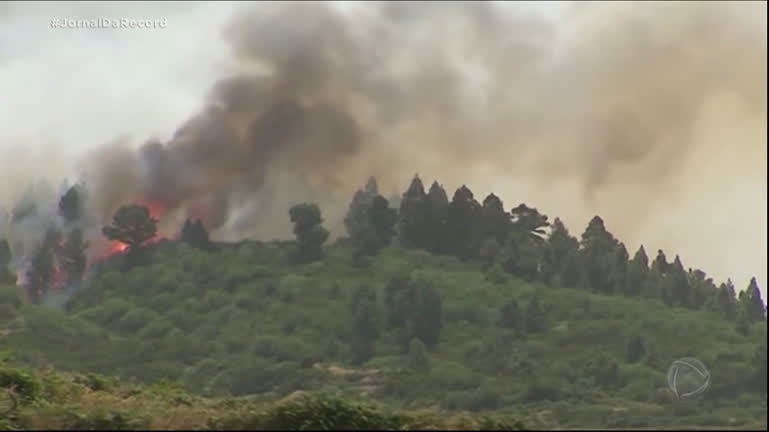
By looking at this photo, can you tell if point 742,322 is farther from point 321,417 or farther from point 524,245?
point 321,417

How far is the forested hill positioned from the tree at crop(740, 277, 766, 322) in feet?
0.82

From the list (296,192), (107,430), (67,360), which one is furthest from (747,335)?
(107,430)

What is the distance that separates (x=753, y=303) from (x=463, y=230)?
27374mm

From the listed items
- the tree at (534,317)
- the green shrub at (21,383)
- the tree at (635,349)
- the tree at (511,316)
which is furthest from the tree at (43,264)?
the green shrub at (21,383)

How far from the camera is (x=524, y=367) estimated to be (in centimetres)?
9331

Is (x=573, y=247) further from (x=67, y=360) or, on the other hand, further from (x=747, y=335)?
(x=67, y=360)

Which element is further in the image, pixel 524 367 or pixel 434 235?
pixel 434 235

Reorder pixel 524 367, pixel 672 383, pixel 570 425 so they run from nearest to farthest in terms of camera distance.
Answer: pixel 570 425, pixel 672 383, pixel 524 367

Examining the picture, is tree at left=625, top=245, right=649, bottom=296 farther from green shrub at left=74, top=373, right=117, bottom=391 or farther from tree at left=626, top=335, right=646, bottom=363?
green shrub at left=74, top=373, right=117, bottom=391

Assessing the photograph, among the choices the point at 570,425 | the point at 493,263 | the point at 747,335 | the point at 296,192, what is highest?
the point at 296,192

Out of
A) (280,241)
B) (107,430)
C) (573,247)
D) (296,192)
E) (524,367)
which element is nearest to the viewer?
(107,430)

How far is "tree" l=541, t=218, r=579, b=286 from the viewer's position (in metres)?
101

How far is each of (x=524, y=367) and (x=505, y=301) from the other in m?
12.7

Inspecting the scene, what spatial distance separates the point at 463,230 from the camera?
357 ft
